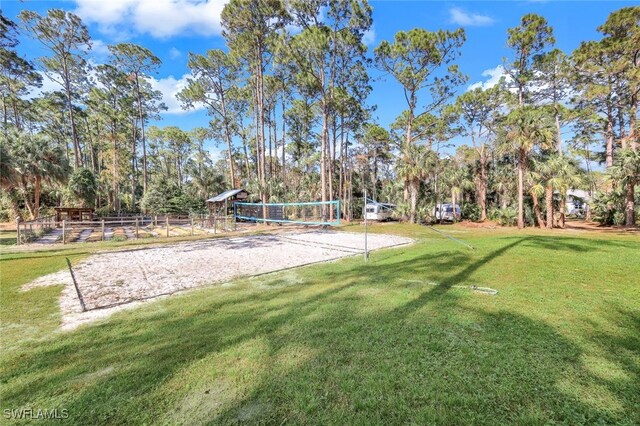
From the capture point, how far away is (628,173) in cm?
1399

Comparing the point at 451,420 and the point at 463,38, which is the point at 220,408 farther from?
the point at 463,38

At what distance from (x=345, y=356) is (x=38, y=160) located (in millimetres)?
21844

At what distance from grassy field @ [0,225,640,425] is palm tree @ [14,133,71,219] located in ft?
52.9

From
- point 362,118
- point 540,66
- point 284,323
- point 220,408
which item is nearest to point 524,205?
point 540,66

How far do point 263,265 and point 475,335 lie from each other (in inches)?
190

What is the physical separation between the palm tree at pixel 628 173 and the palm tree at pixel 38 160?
30.9m

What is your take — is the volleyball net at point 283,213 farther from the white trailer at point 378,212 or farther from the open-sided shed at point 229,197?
the white trailer at point 378,212

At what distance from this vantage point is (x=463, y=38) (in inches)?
776

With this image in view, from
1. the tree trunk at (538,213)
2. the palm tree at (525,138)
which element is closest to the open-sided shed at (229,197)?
the palm tree at (525,138)

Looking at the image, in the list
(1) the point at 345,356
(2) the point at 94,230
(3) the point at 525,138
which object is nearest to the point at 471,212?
(3) the point at 525,138

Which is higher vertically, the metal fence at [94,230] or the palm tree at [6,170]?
the palm tree at [6,170]

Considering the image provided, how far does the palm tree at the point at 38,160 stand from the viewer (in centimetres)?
1559

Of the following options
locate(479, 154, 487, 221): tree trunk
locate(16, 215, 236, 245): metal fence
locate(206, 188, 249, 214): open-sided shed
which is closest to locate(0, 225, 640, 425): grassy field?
locate(16, 215, 236, 245): metal fence

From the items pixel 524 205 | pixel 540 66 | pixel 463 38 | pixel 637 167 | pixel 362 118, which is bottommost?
pixel 524 205
